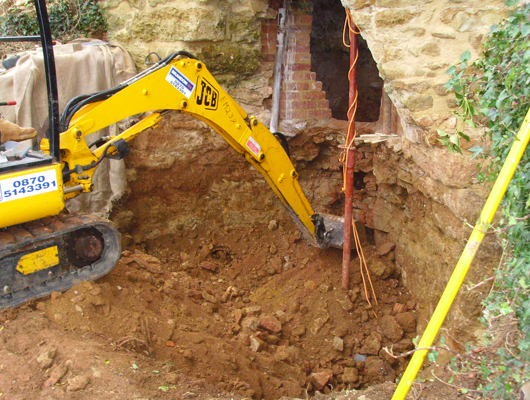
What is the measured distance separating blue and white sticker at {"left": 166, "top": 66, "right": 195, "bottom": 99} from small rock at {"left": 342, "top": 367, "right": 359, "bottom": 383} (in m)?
2.60

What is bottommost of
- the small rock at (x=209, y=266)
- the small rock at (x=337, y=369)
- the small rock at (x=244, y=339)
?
the small rock at (x=337, y=369)

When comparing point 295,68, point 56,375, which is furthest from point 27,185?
point 295,68

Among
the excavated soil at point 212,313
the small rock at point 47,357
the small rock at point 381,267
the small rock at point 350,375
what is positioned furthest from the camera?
the small rock at point 381,267

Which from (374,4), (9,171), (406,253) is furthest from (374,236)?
(9,171)

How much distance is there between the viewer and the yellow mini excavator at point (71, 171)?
311cm

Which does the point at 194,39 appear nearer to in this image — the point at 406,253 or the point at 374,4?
the point at 374,4

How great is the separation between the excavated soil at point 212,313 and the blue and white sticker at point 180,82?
5.32ft

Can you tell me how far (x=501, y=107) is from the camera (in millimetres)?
2416

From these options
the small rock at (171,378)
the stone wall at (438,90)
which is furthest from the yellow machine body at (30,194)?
the stone wall at (438,90)

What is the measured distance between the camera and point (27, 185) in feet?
10.0

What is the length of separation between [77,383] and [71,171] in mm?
1378

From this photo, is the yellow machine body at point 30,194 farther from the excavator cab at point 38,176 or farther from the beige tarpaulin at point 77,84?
the beige tarpaulin at point 77,84

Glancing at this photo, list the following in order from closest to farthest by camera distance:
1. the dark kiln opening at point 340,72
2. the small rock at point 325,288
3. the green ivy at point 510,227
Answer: the green ivy at point 510,227, the small rock at point 325,288, the dark kiln opening at point 340,72

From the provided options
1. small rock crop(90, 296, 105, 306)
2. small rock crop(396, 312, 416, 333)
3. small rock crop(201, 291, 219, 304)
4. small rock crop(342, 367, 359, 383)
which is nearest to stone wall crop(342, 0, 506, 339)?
small rock crop(396, 312, 416, 333)
